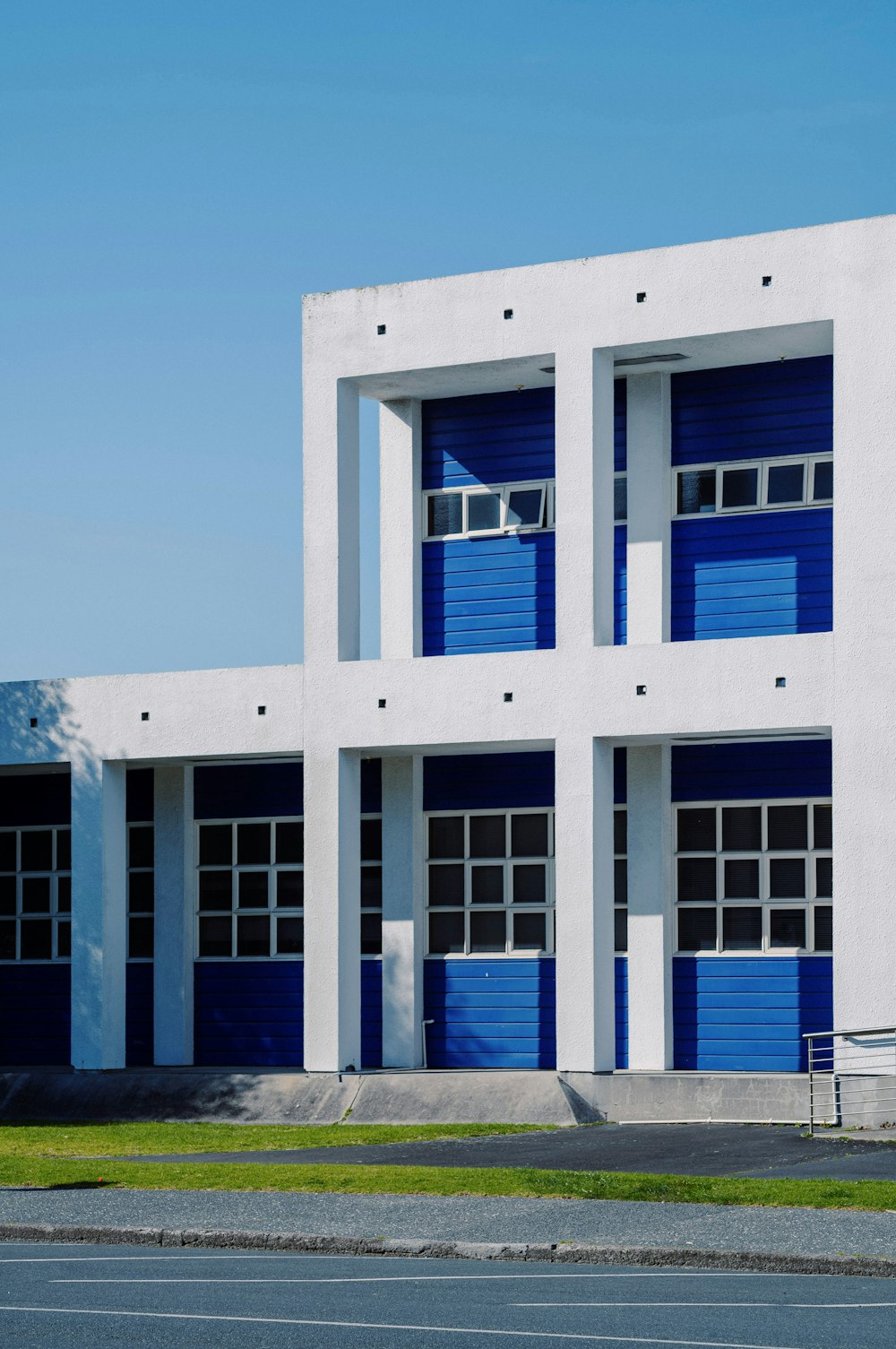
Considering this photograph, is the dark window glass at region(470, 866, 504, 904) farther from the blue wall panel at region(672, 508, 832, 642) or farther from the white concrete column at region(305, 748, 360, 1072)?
the blue wall panel at region(672, 508, 832, 642)

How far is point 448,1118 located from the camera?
78.1 ft

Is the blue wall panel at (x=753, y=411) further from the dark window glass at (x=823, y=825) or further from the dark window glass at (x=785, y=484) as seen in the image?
the dark window glass at (x=823, y=825)

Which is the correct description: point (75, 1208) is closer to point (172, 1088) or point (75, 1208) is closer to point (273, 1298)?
point (273, 1298)

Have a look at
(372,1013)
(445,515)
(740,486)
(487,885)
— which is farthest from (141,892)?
(740,486)

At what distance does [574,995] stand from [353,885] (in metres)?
3.18

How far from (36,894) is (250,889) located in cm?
353

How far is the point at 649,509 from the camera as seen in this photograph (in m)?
25.5

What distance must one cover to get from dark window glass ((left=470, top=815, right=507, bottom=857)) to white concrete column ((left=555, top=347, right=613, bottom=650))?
338cm

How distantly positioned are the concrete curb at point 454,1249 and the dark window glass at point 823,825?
12.2 m

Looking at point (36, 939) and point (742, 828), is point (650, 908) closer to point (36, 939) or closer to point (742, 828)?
point (742, 828)

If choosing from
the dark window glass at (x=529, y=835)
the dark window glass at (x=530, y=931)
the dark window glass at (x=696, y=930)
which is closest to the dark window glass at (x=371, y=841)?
the dark window glass at (x=529, y=835)

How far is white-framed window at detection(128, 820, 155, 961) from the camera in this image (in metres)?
28.8

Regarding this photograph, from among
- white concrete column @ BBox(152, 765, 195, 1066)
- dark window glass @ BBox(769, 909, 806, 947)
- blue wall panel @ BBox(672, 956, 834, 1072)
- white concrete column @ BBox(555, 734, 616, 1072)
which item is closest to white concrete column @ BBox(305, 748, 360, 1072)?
white concrete column @ BBox(555, 734, 616, 1072)

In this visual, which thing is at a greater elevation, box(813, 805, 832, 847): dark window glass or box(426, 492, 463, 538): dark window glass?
box(426, 492, 463, 538): dark window glass
